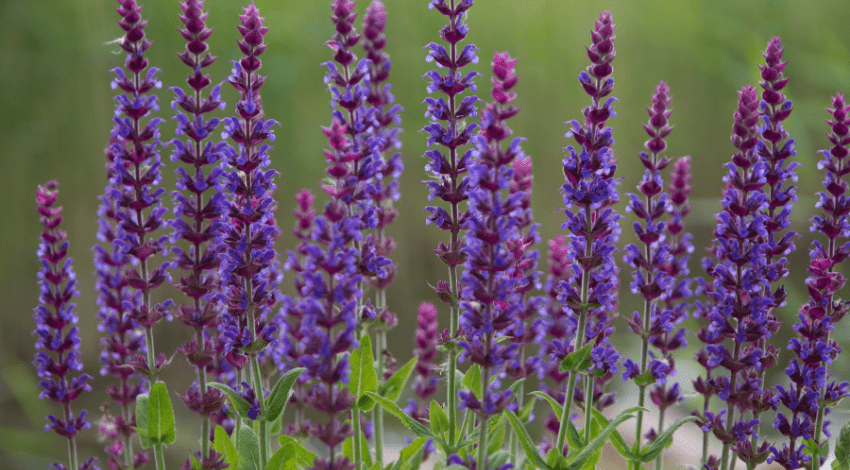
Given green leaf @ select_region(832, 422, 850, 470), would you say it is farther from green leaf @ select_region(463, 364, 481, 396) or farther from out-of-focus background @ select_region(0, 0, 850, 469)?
out-of-focus background @ select_region(0, 0, 850, 469)

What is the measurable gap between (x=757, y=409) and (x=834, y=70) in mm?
2824

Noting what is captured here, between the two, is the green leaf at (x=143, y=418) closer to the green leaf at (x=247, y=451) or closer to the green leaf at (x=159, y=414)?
the green leaf at (x=159, y=414)

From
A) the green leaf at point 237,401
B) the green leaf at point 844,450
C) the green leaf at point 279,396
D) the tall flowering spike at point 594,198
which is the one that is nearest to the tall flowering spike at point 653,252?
the tall flowering spike at point 594,198

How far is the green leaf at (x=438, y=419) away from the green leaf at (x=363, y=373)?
0.19 metres

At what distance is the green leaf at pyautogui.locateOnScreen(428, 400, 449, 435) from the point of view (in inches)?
83.7

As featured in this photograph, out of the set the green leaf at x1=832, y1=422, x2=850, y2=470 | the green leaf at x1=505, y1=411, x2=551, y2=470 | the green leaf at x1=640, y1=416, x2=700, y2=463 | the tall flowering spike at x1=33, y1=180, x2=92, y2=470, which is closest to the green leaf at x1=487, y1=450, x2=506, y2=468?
the green leaf at x1=505, y1=411, x2=551, y2=470

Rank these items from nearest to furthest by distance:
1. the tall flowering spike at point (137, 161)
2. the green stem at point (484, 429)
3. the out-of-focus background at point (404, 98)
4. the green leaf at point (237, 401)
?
the green stem at point (484, 429) → the green leaf at point (237, 401) → the tall flowering spike at point (137, 161) → the out-of-focus background at point (404, 98)

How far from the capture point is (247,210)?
1849 millimetres

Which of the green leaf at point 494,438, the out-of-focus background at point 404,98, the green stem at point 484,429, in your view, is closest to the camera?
the green stem at point 484,429

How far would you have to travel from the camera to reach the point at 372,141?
208 centimetres

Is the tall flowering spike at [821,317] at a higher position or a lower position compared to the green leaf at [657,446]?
higher

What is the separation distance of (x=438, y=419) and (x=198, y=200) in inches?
38.3

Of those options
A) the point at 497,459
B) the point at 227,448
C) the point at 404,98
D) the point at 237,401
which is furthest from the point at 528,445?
the point at 404,98

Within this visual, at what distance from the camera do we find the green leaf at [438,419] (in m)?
2.12
